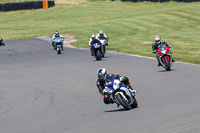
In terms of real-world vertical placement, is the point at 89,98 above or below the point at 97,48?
above

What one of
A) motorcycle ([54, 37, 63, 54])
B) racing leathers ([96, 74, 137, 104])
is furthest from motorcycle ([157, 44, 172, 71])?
motorcycle ([54, 37, 63, 54])

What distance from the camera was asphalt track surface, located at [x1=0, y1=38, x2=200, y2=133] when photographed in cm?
957

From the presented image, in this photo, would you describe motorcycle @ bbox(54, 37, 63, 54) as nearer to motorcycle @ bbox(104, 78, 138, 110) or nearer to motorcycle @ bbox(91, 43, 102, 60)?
motorcycle @ bbox(91, 43, 102, 60)

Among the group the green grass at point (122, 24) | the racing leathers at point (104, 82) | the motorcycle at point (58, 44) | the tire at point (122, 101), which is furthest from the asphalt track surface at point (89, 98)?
the motorcycle at point (58, 44)

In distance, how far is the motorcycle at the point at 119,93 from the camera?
36.2 feet

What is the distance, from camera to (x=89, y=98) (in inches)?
554

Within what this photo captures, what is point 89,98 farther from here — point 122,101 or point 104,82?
point 122,101

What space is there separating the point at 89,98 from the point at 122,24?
121 ft

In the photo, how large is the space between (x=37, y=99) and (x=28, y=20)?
51.1 m

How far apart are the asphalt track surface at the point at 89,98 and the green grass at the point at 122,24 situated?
437 cm

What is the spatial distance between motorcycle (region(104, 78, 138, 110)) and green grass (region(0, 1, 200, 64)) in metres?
11.7

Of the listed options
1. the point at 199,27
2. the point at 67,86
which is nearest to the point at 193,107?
the point at 67,86

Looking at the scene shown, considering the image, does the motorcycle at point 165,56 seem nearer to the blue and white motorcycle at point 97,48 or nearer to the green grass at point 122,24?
the green grass at point 122,24

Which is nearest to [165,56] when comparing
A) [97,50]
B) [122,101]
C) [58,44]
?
[97,50]
